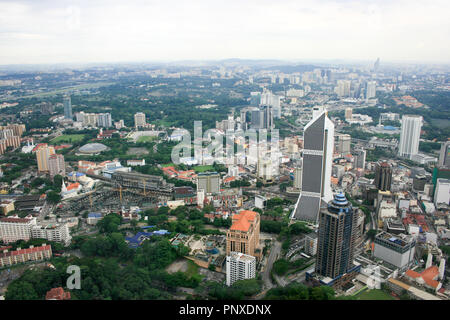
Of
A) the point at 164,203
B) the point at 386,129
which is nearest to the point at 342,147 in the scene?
the point at 386,129

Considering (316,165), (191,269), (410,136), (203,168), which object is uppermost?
(316,165)

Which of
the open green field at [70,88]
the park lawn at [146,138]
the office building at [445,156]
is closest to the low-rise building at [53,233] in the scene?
the park lawn at [146,138]

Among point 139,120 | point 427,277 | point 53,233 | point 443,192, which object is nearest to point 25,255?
point 53,233

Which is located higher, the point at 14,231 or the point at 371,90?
the point at 371,90

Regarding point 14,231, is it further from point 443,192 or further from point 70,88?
point 70,88

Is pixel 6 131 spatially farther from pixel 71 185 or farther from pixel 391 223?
pixel 391 223
